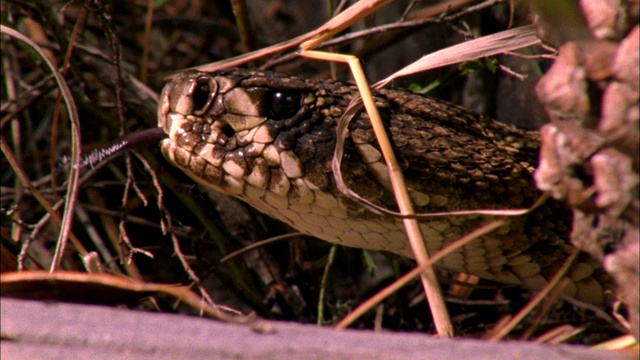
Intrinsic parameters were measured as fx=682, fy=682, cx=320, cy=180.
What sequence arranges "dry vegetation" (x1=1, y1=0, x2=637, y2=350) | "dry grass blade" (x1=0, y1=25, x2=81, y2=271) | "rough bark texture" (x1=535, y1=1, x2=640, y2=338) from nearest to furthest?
"rough bark texture" (x1=535, y1=1, x2=640, y2=338)
"dry grass blade" (x1=0, y1=25, x2=81, y2=271)
"dry vegetation" (x1=1, y1=0, x2=637, y2=350)

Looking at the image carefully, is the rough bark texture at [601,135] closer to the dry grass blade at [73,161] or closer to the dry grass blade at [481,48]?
the dry grass blade at [481,48]

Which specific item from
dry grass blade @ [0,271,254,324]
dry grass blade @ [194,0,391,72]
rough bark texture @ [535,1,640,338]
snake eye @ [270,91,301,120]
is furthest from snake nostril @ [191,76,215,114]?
rough bark texture @ [535,1,640,338]

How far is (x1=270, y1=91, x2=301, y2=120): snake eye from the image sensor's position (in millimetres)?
1734

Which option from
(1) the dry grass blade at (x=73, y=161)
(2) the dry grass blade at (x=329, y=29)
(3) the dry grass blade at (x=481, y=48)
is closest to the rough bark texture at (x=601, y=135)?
(3) the dry grass blade at (x=481, y=48)

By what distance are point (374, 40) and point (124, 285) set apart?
1889 millimetres

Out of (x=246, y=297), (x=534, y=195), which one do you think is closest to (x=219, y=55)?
(x=246, y=297)

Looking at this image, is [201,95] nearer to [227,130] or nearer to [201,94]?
[201,94]

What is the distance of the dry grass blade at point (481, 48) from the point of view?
5.57 ft

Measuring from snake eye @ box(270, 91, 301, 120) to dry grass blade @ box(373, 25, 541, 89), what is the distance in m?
0.24

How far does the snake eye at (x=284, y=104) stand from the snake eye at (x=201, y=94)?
16cm

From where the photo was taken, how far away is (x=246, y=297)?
2.32 m

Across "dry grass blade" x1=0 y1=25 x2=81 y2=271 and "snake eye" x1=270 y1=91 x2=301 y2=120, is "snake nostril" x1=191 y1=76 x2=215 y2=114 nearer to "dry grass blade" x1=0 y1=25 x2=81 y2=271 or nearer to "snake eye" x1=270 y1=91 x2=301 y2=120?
"snake eye" x1=270 y1=91 x2=301 y2=120

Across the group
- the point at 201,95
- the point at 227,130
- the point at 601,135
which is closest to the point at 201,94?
the point at 201,95

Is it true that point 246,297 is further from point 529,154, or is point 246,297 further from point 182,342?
point 182,342
